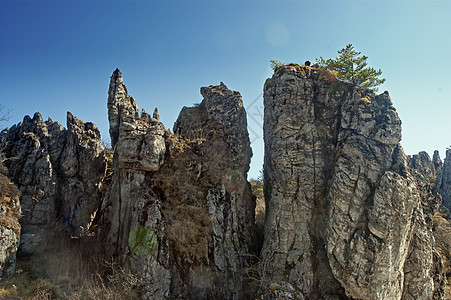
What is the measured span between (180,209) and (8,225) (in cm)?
1112

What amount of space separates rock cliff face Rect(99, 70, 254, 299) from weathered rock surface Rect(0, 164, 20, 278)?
531cm

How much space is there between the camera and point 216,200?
65.7 ft

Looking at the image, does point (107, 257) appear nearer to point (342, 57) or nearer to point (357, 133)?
point (357, 133)

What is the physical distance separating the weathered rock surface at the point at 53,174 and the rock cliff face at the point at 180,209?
5.17 meters

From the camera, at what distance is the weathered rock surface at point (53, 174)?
2130 centimetres

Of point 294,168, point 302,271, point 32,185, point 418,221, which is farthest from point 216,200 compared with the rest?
point 32,185

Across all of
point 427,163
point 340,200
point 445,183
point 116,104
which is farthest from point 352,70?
point 427,163

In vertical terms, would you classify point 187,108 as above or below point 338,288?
above

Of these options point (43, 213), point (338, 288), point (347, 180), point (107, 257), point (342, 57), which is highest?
point (342, 57)

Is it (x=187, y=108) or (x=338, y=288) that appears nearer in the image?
(x=338, y=288)

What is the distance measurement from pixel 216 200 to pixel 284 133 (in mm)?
7479

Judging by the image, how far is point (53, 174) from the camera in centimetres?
2289

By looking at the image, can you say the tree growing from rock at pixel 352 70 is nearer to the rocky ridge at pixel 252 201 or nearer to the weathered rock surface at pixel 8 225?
the rocky ridge at pixel 252 201

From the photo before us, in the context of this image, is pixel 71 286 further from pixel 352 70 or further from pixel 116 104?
pixel 352 70
